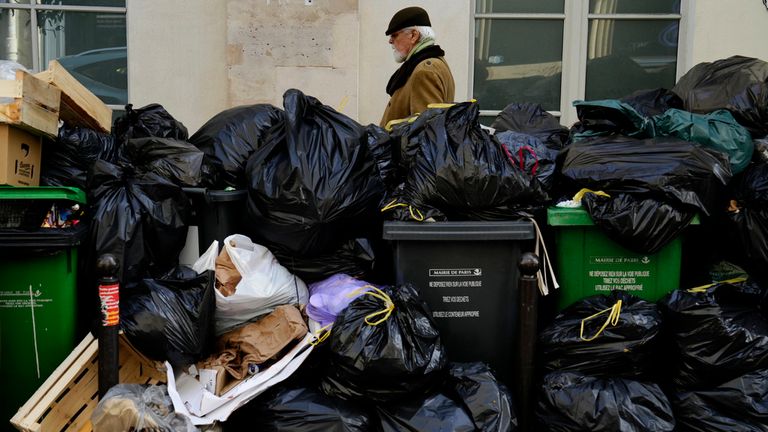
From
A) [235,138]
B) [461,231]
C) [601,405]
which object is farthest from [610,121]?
[235,138]

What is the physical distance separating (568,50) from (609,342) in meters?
3.08

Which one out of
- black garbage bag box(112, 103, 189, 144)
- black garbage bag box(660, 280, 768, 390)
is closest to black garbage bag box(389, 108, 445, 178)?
black garbage bag box(112, 103, 189, 144)

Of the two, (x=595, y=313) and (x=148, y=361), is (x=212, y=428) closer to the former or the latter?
(x=148, y=361)

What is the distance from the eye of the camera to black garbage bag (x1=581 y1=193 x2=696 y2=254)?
3344 mm

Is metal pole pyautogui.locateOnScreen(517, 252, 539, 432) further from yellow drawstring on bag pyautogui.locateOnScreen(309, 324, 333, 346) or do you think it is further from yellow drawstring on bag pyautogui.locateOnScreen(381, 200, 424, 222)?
yellow drawstring on bag pyautogui.locateOnScreen(309, 324, 333, 346)

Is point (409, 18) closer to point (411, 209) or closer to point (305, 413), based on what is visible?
point (411, 209)

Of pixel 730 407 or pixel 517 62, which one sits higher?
pixel 517 62

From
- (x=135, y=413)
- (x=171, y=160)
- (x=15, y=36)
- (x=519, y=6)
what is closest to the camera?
(x=135, y=413)

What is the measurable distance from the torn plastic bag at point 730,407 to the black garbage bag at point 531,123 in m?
1.53

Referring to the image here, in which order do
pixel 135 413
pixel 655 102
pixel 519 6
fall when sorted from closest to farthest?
pixel 135 413
pixel 655 102
pixel 519 6

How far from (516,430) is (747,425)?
953 millimetres

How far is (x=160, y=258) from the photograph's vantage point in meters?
3.49

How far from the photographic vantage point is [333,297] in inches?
135

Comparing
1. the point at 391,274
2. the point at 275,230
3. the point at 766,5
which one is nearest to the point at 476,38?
the point at 766,5
